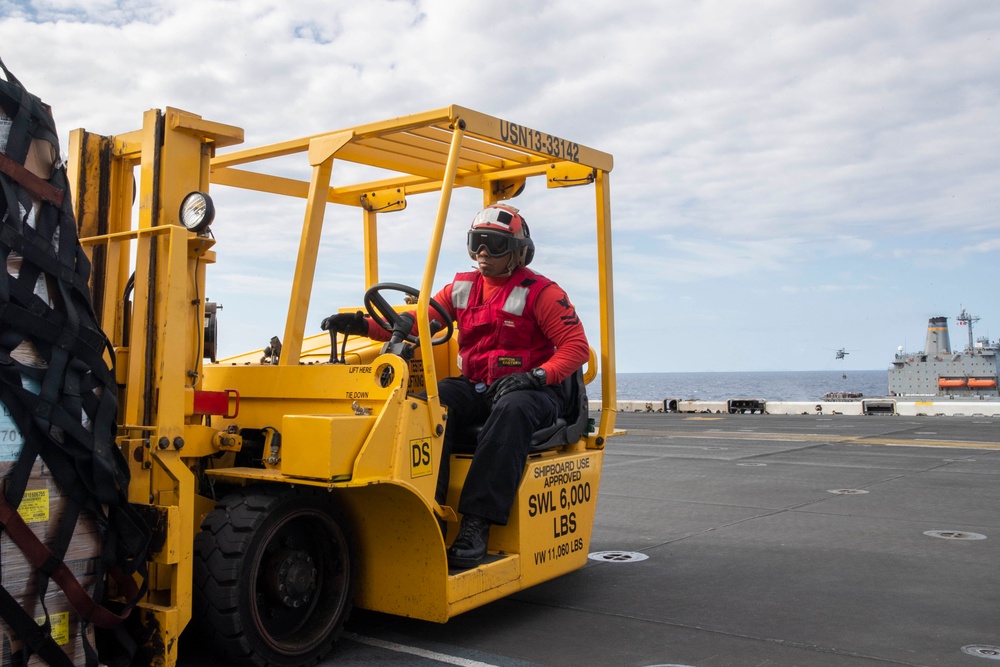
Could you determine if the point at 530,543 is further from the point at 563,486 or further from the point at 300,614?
the point at 300,614

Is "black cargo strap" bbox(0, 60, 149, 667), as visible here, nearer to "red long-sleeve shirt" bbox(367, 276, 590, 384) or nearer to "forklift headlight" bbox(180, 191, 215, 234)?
"forklift headlight" bbox(180, 191, 215, 234)

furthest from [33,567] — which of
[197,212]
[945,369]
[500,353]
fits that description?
[945,369]

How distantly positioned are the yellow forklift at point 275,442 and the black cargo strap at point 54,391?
0.33m

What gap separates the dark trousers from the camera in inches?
191

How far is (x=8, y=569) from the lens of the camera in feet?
10.4

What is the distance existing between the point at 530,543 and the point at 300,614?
136cm

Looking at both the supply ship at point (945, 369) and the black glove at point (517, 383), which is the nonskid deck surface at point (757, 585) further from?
the supply ship at point (945, 369)

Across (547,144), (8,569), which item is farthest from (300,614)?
(547,144)

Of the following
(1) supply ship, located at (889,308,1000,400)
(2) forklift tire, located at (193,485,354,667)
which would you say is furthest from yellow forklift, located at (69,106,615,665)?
(1) supply ship, located at (889,308,1000,400)

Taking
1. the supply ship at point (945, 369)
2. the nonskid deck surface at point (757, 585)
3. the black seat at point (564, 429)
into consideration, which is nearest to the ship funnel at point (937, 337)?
the supply ship at point (945, 369)

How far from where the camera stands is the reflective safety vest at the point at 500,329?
541 centimetres

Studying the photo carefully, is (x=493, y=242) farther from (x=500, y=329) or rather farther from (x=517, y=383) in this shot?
(x=517, y=383)

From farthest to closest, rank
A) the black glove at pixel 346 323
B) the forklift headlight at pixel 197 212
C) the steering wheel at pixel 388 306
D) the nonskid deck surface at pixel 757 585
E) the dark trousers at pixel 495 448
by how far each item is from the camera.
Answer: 1. the black glove at pixel 346 323
2. the dark trousers at pixel 495 448
3. the steering wheel at pixel 388 306
4. the nonskid deck surface at pixel 757 585
5. the forklift headlight at pixel 197 212

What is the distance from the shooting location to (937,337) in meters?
61.9
